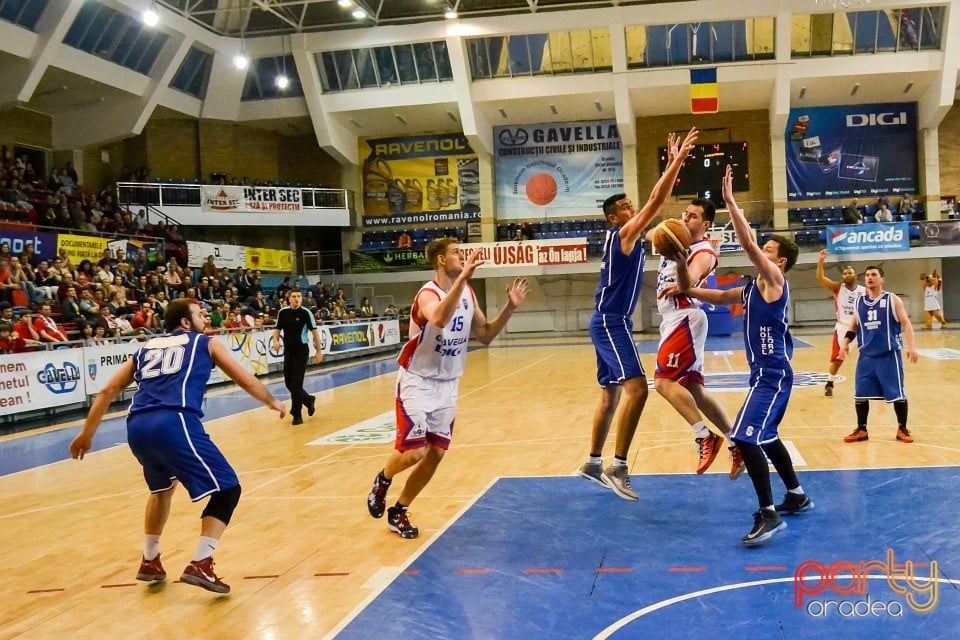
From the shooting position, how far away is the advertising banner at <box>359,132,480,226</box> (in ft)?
117

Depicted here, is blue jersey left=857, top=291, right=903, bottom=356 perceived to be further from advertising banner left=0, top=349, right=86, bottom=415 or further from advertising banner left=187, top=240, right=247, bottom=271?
advertising banner left=187, top=240, right=247, bottom=271

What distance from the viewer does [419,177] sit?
3638 cm

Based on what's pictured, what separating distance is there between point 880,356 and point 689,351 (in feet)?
9.50

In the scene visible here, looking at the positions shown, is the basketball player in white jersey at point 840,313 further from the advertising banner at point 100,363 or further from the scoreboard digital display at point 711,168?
the scoreboard digital display at point 711,168

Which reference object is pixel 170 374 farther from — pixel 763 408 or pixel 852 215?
pixel 852 215

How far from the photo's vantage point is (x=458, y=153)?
35.8m

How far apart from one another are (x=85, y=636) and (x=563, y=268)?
1135 inches

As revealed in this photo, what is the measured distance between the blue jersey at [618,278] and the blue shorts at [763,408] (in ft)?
3.51

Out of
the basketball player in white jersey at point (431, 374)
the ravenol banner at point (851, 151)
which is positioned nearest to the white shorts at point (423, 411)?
the basketball player in white jersey at point (431, 374)

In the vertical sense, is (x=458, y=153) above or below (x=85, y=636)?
above

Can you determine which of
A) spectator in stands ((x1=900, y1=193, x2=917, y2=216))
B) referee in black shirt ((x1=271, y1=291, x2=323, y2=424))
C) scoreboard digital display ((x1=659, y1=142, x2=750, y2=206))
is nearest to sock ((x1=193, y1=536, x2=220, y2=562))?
referee in black shirt ((x1=271, y1=291, x2=323, y2=424))

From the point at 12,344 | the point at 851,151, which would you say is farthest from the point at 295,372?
the point at 851,151

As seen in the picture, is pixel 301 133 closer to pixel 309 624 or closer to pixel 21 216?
Answer: pixel 21 216

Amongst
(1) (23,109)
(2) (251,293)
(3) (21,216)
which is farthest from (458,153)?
(3) (21,216)
